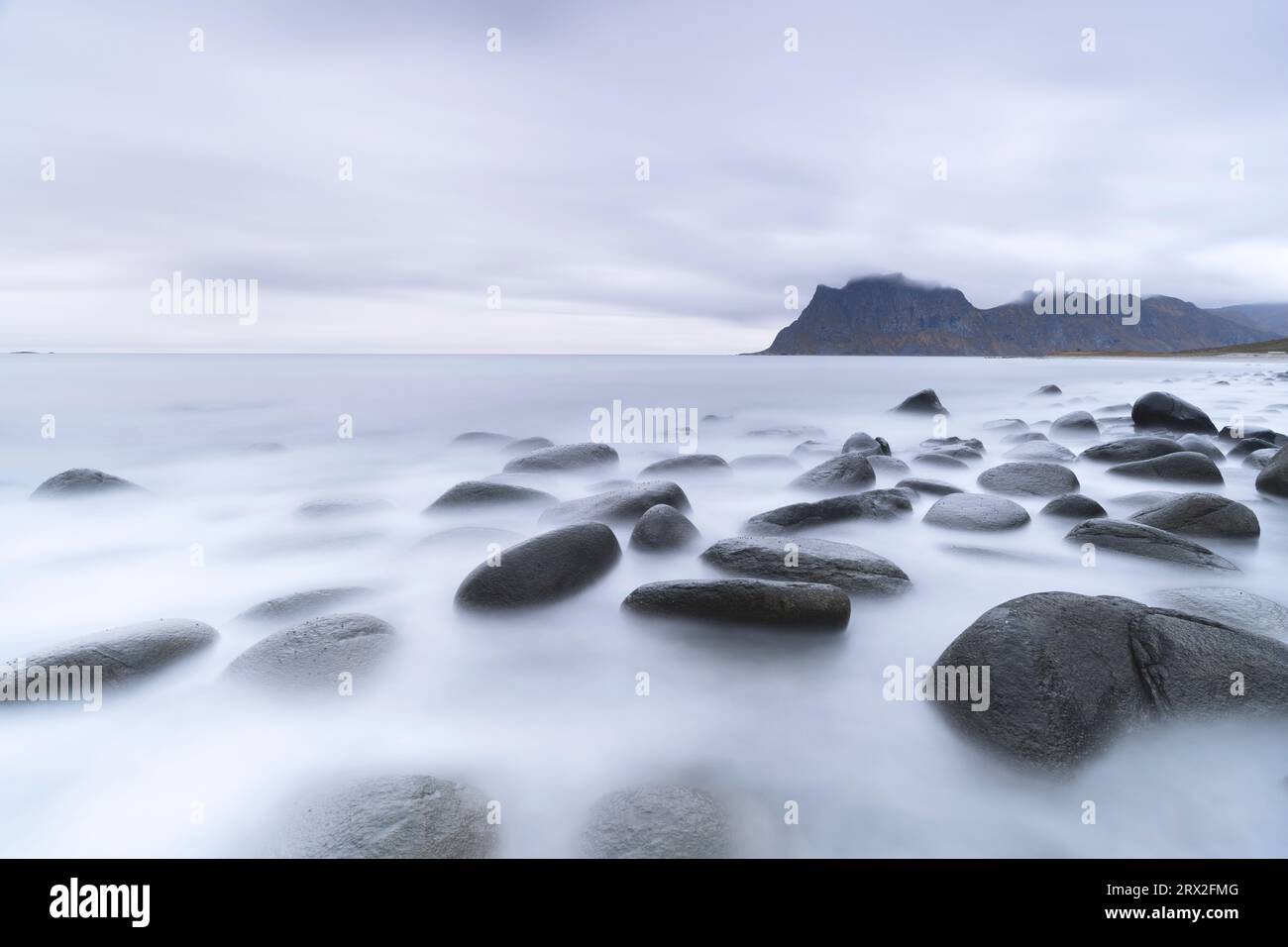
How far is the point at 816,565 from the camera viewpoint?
5105 millimetres

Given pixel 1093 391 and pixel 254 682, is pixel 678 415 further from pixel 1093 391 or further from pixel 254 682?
pixel 1093 391

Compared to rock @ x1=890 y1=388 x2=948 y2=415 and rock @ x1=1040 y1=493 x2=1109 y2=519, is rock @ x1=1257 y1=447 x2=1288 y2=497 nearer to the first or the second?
rock @ x1=1040 y1=493 x2=1109 y2=519

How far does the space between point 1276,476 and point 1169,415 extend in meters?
7.70

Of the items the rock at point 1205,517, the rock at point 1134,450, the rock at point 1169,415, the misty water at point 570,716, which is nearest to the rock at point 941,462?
the rock at point 1134,450

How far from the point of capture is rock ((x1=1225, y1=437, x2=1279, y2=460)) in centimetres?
1042

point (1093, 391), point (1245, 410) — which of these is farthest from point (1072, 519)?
point (1093, 391)

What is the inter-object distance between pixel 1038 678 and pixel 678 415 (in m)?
18.2

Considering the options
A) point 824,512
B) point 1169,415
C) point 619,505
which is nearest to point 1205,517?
point 824,512

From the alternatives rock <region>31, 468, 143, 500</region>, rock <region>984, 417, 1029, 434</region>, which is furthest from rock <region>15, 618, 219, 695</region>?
rock <region>984, 417, 1029, 434</region>

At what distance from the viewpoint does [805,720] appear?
3607mm

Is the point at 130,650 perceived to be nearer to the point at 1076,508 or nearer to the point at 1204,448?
the point at 1076,508

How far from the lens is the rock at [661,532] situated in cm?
597

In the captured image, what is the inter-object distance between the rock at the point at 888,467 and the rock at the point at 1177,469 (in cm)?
271
